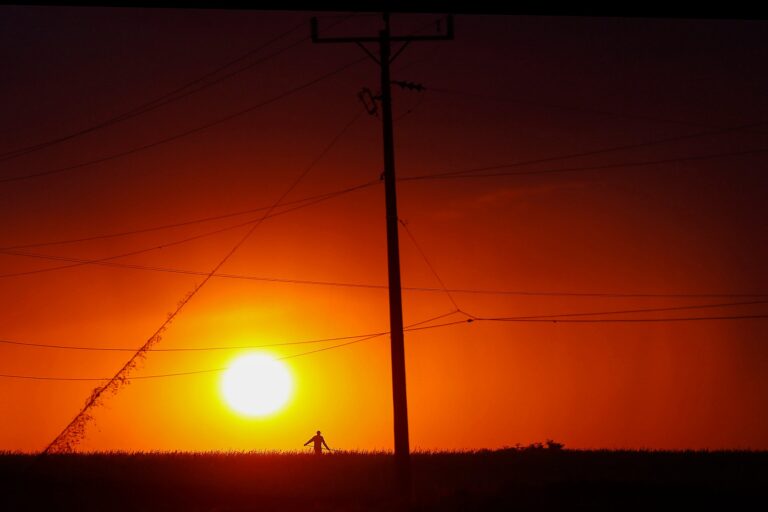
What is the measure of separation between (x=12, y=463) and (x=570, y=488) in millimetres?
19728

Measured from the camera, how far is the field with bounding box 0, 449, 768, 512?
23.5 m

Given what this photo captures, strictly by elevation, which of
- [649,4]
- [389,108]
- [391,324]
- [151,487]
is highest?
[389,108]

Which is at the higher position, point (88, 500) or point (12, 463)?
point (12, 463)

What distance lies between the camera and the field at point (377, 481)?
77.0 ft

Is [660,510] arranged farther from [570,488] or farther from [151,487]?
[151,487]

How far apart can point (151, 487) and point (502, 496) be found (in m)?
10.8

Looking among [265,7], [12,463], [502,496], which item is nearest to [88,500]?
[12,463]

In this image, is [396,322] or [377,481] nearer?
[396,322]

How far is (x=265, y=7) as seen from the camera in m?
5.07

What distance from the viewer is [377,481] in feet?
98.7

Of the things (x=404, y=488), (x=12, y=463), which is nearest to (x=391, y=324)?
(x=404, y=488)

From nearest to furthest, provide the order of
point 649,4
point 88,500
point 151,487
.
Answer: point 649,4, point 88,500, point 151,487

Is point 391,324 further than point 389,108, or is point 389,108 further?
point 389,108

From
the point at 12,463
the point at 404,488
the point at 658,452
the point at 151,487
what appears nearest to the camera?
the point at 404,488
